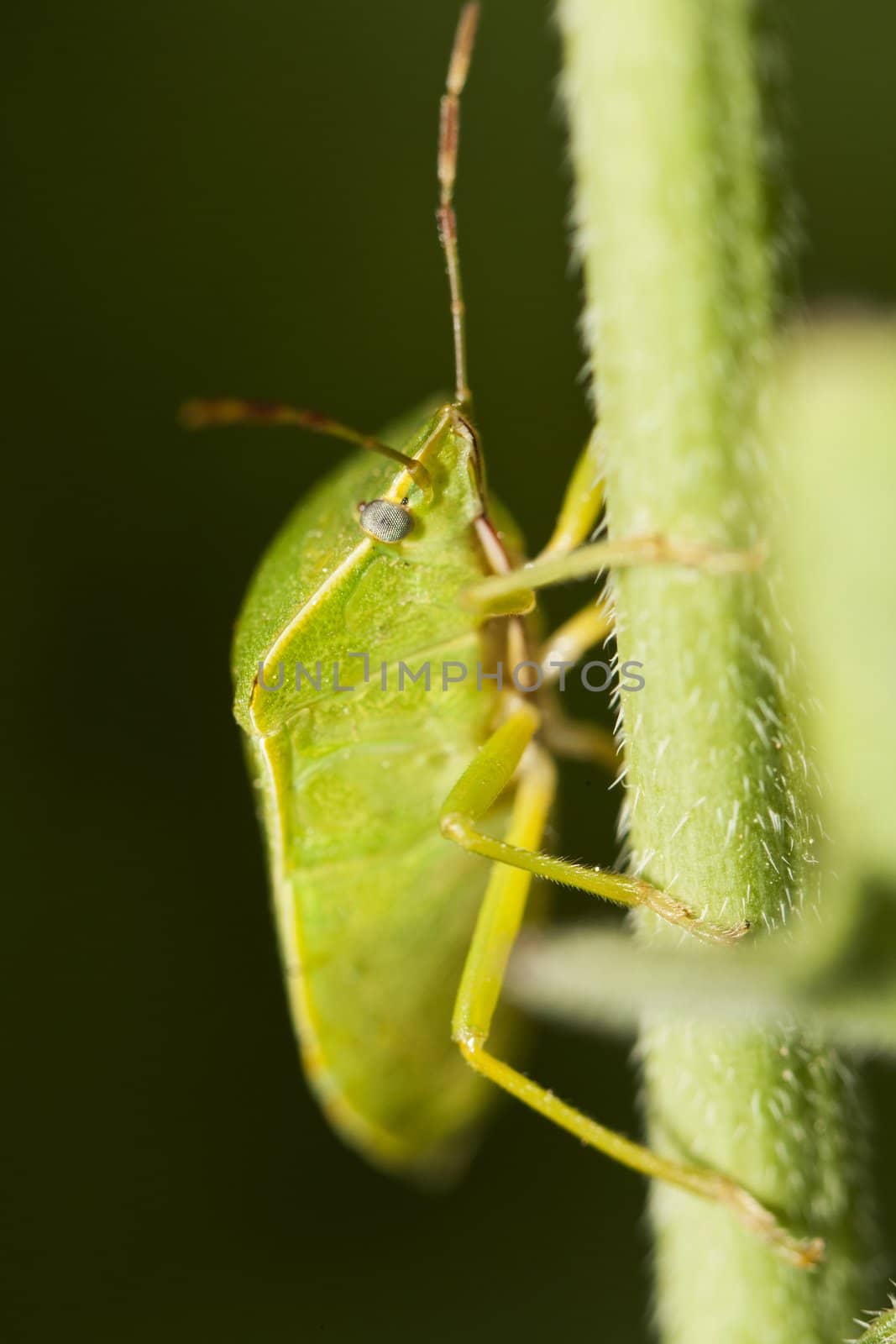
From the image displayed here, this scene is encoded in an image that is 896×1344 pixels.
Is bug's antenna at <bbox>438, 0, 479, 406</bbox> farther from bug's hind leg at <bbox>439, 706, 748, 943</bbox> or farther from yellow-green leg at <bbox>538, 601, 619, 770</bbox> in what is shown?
bug's hind leg at <bbox>439, 706, 748, 943</bbox>

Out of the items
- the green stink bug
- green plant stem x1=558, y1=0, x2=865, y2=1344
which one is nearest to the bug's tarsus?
the green stink bug

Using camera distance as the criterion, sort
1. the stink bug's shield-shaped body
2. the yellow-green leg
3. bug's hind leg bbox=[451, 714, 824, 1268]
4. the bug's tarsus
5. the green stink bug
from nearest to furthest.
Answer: the bug's tarsus → bug's hind leg bbox=[451, 714, 824, 1268] → the green stink bug → the stink bug's shield-shaped body → the yellow-green leg

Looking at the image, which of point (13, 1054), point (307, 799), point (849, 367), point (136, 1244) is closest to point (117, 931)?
point (13, 1054)

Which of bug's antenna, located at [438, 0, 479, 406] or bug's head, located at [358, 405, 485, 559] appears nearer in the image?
bug's antenna, located at [438, 0, 479, 406]

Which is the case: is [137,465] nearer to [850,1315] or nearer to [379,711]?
[379,711]

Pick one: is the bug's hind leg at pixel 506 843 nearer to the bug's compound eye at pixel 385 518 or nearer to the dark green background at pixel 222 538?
the bug's compound eye at pixel 385 518

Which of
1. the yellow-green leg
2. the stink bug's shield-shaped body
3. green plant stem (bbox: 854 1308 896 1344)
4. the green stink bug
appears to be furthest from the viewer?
the yellow-green leg

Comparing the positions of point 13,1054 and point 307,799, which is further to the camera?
point 13,1054

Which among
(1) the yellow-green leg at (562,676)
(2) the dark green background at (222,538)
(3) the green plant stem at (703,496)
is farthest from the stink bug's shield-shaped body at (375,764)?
(3) the green plant stem at (703,496)

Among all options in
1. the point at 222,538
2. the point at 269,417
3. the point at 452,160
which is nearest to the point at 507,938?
the point at 269,417
